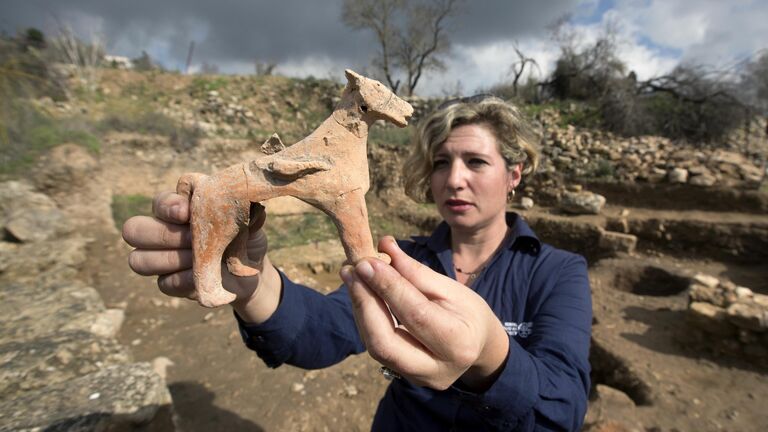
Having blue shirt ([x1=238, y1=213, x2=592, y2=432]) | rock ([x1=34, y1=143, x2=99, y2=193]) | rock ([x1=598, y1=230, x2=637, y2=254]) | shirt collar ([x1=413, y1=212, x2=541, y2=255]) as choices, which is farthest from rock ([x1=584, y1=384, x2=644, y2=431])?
rock ([x1=34, y1=143, x2=99, y2=193])

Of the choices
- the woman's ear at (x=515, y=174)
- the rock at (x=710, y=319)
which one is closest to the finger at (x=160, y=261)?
the woman's ear at (x=515, y=174)

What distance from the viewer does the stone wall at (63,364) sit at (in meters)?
2.05

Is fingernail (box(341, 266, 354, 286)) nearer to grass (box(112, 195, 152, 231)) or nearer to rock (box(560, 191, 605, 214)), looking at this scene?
grass (box(112, 195, 152, 231))

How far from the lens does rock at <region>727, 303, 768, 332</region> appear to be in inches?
149

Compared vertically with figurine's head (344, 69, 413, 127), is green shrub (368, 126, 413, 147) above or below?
above

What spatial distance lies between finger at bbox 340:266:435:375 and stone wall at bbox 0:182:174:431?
2.01 m

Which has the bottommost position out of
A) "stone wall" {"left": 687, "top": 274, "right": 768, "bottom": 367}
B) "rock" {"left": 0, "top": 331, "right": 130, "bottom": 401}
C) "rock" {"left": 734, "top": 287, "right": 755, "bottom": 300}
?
"stone wall" {"left": 687, "top": 274, "right": 768, "bottom": 367}

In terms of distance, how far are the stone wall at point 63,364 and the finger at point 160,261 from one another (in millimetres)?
1368

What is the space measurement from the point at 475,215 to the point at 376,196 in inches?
404

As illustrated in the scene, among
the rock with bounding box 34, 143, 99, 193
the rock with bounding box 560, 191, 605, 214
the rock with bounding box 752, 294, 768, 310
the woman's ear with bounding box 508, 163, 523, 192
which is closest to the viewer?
the woman's ear with bounding box 508, 163, 523, 192

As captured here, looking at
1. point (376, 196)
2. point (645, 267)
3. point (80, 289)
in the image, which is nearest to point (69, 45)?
point (376, 196)

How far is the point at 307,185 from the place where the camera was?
130 cm

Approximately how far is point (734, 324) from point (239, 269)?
17.5 ft

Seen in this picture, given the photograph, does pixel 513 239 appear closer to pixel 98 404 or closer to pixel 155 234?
pixel 155 234
